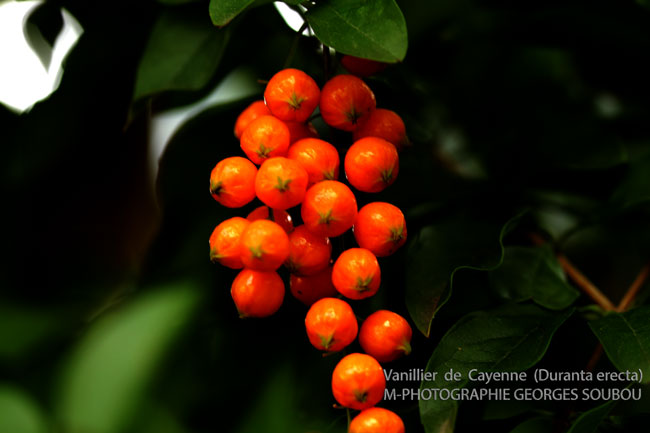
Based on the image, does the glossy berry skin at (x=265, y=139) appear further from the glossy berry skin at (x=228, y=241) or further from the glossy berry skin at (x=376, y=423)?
the glossy berry skin at (x=376, y=423)

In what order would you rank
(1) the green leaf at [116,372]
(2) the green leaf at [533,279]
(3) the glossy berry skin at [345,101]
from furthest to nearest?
(2) the green leaf at [533,279]
(3) the glossy berry skin at [345,101]
(1) the green leaf at [116,372]

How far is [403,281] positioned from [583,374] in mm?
187

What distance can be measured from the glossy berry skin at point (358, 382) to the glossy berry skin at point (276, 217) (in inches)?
4.8

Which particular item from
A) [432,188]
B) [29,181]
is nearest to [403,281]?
[432,188]

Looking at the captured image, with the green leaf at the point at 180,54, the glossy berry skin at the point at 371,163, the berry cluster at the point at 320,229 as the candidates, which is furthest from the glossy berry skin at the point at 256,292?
the green leaf at the point at 180,54

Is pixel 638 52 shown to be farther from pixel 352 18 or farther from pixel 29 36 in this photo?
pixel 29 36

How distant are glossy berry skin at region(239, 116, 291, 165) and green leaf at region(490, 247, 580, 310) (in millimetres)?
273

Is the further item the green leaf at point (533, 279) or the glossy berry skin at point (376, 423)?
the green leaf at point (533, 279)

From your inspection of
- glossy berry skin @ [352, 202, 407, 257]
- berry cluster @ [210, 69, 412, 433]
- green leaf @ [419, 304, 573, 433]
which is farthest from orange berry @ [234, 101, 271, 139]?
green leaf @ [419, 304, 573, 433]

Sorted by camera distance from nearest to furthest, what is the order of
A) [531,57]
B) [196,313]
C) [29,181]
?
[196,313]
[29,181]
[531,57]

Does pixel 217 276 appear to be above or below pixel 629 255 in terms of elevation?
above

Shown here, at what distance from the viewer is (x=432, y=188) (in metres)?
0.76

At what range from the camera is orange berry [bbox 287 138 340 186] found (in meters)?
0.49

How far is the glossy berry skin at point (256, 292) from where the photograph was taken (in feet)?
1.53
